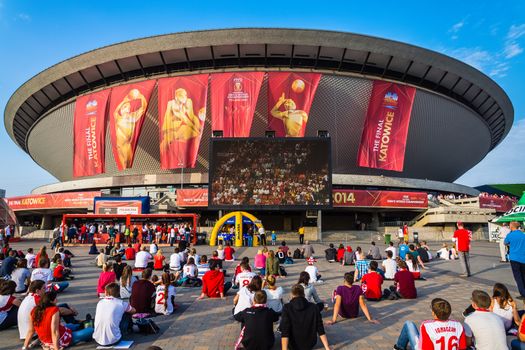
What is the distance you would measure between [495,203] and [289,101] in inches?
1139

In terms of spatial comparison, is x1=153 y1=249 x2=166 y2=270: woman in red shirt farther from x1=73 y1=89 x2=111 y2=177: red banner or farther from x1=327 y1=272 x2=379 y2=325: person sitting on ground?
x1=73 y1=89 x2=111 y2=177: red banner

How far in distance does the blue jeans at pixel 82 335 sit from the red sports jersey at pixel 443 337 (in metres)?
5.76

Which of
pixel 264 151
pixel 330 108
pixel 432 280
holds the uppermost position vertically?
pixel 330 108

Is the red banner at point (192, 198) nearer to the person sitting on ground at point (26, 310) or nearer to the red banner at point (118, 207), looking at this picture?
the red banner at point (118, 207)

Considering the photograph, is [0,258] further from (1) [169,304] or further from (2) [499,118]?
(2) [499,118]

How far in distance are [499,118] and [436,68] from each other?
76.8 feet

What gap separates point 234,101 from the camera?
138 feet

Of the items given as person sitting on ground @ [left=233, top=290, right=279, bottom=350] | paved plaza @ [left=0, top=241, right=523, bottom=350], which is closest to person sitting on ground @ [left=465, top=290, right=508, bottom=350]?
paved plaza @ [left=0, top=241, right=523, bottom=350]

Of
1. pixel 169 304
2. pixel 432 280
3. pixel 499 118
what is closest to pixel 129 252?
pixel 169 304

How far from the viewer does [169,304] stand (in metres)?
8.88

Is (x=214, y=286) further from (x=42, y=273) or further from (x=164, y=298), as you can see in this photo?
(x=42, y=273)

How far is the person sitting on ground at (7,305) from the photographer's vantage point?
289 inches

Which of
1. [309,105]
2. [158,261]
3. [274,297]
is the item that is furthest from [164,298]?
[309,105]

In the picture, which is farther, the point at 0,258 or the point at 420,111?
the point at 420,111
